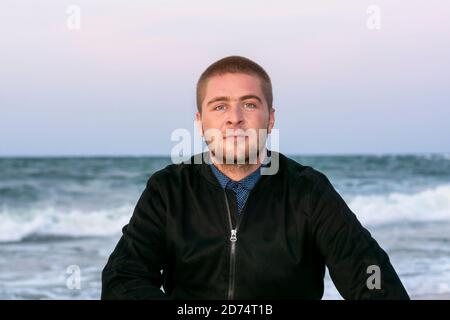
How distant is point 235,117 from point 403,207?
11360mm

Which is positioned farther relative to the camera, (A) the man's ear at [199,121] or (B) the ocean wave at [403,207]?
(B) the ocean wave at [403,207]

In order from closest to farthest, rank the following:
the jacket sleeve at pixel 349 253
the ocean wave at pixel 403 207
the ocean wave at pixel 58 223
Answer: the jacket sleeve at pixel 349 253 → the ocean wave at pixel 58 223 → the ocean wave at pixel 403 207

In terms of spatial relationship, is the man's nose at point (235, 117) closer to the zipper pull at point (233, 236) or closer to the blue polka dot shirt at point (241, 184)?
the blue polka dot shirt at point (241, 184)

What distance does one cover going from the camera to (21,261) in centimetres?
930

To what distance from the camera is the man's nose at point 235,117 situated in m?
2.56

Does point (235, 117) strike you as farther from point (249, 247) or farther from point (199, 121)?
point (249, 247)

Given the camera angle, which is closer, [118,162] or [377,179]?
[377,179]

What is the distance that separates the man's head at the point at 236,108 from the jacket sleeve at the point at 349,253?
0.30 meters

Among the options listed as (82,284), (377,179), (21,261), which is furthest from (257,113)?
(377,179)

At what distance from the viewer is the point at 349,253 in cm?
242

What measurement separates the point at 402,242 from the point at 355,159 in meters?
8.57

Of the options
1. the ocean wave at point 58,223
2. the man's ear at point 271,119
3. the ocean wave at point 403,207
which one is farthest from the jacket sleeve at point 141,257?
the ocean wave at point 403,207

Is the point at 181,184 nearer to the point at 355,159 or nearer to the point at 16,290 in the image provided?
the point at 16,290

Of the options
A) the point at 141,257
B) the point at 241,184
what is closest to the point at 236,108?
the point at 241,184
